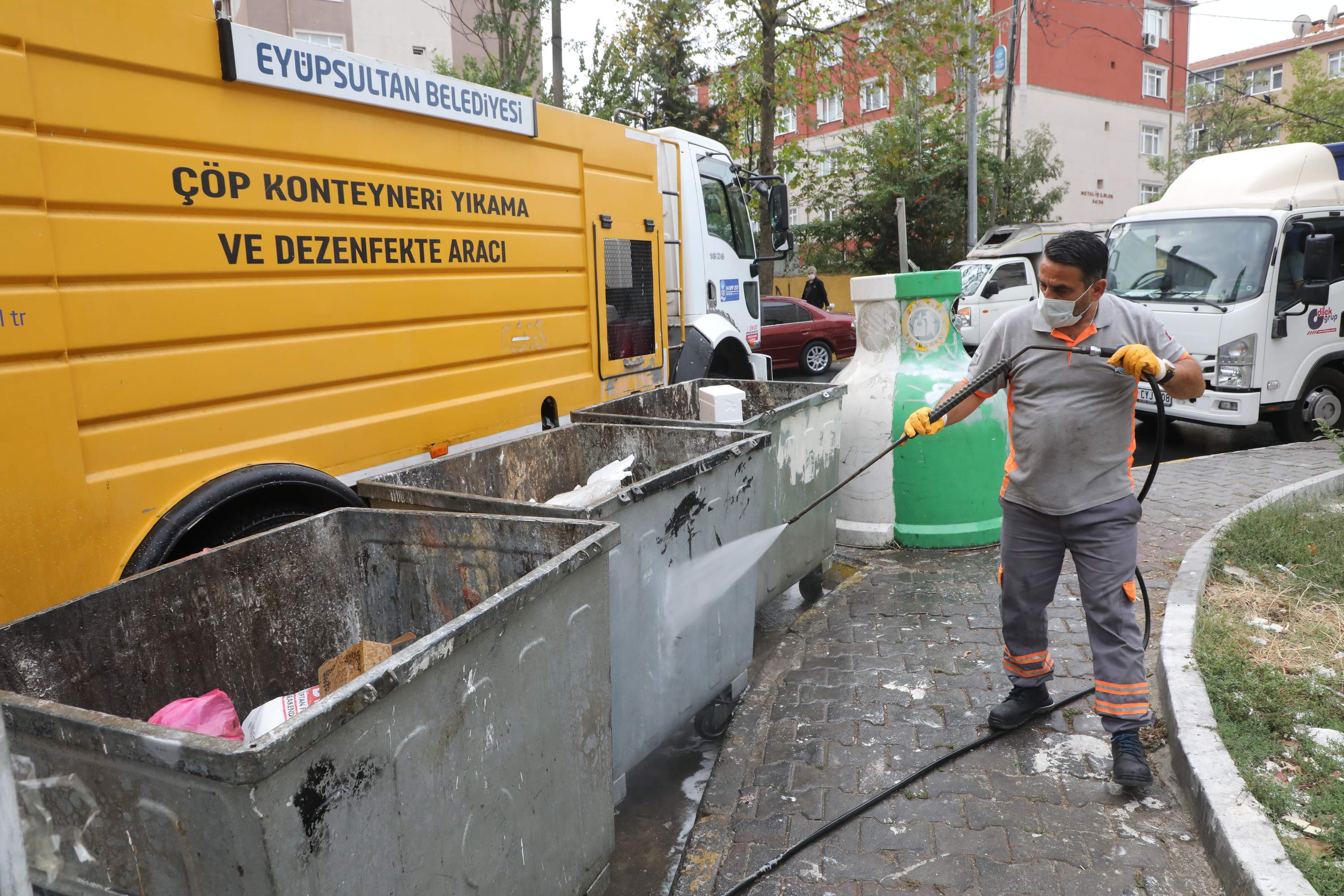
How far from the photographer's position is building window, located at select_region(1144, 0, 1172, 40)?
118 ft

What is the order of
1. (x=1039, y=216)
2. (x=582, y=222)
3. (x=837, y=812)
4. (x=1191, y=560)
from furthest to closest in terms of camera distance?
(x=1039, y=216) → (x=582, y=222) → (x=1191, y=560) → (x=837, y=812)

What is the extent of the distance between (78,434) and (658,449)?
2306 mm

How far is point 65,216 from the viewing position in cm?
308

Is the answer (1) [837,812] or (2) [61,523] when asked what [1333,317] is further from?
(2) [61,523]

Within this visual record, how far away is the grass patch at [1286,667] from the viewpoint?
9.09ft

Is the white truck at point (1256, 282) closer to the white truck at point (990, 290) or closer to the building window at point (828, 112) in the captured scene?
the white truck at point (990, 290)

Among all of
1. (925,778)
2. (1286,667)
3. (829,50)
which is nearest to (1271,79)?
(829,50)

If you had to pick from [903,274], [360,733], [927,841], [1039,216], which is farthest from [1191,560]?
[1039,216]

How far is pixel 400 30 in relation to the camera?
25.5m

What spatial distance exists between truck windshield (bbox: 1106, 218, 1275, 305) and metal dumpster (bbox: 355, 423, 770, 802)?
644cm

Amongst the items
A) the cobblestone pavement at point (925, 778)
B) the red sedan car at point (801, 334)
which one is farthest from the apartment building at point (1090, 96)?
the cobblestone pavement at point (925, 778)

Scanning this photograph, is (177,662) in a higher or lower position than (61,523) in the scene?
lower

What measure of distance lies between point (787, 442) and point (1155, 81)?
39.6m

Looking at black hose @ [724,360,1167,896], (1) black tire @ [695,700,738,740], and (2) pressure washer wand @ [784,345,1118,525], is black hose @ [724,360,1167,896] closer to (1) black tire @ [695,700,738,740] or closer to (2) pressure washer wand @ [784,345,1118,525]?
(2) pressure washer wand @ [784,345,1118,525]
